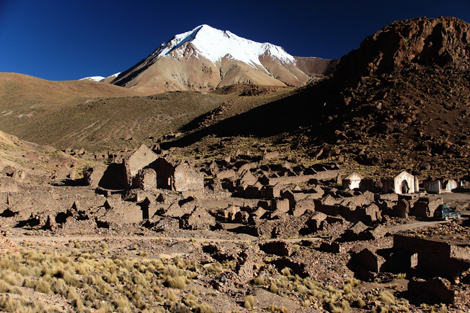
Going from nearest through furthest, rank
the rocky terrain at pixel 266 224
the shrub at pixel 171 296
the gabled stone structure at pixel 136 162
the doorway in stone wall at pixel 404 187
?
the shrub at pixel 171 296
the rocky terrain at pixel 266 224
the gabled stone structure at pixel 136 162
the doorway in stone wall at pixel 404 187

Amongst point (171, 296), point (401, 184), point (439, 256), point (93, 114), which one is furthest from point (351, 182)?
point (93, 114)

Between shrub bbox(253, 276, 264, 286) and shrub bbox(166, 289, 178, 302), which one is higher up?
shrub bbox(166, 289, 178, 302)

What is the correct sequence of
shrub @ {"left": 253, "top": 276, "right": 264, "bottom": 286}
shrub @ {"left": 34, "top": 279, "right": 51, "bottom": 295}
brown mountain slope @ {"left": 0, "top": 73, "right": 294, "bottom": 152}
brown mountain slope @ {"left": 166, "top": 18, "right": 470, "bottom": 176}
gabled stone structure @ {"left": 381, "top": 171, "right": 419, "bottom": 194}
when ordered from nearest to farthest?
shrub @ {"left": 34, "top": 279, "right": 51, "bottom": 295} < shrub @ {"left": 253, "top": 276, "right": 264, "bottom": 286} < gabled stone structure @ {"left": 381, "top": 171, "right": 419, "bottom": 194} < brown mountain slope @ {"left": 166, "top": 18, "right": 470, "bottom": 176} < brown mountain slope @ {"left": 0, "top": 73, "right": 294, "bottom": 152}

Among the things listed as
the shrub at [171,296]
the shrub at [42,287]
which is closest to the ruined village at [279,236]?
the shrub at [171,296]

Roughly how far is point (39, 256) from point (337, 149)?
42380 mm

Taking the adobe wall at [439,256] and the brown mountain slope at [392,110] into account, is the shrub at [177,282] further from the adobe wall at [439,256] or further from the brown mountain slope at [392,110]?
the brown mountain slope at [392,110]

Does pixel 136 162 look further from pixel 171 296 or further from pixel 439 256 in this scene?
pixel 439 256

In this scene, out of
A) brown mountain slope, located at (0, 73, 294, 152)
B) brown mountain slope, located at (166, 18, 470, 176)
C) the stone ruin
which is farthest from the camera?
brown mountain slope, located at (0, 73, 294, 152)

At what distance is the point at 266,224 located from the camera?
16.8m

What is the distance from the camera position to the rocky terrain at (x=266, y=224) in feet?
29.8

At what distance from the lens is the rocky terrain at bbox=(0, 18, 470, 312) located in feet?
29.8

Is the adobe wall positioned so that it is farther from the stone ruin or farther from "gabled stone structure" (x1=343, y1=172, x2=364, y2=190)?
"gabled stone structure" (x1=343, y1=172, x2=364, y2=190)

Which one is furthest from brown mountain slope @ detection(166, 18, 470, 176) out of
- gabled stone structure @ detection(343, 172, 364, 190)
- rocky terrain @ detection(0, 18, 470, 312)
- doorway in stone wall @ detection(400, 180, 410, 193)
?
gabled stone structure @ detection(343, 172, 364, 190)

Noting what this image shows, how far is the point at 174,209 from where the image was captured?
718 inches
